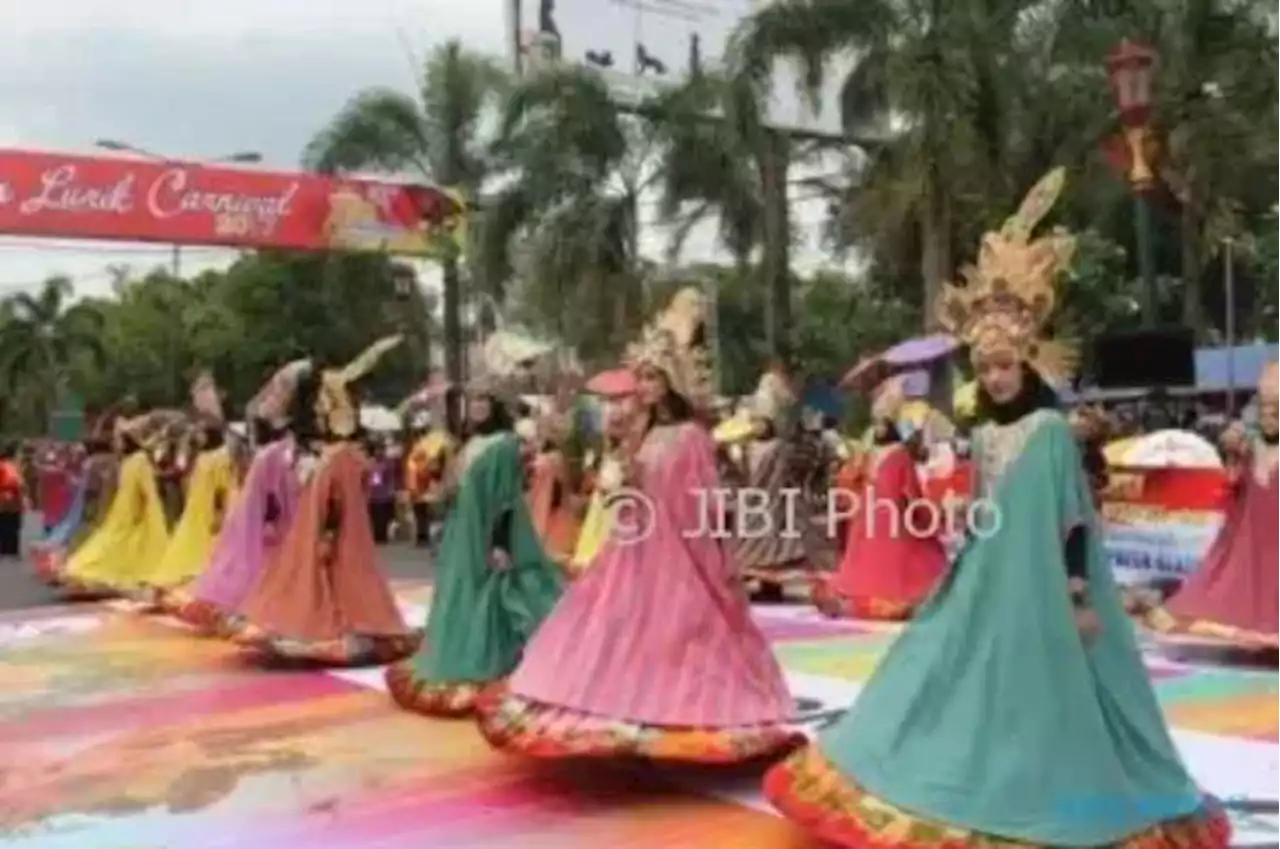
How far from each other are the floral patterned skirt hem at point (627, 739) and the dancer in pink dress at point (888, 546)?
420cm

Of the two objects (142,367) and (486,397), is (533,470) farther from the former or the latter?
(142,367)

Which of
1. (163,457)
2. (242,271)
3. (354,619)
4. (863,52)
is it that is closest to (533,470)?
(163,457)

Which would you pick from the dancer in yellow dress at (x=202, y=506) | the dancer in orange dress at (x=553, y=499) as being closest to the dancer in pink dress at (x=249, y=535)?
the dancer in yellow dress at (x=202, y=506)

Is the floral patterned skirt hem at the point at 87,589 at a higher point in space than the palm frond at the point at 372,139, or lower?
lower

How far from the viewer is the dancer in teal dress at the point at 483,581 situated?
634 cm

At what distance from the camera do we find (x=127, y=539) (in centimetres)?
1166

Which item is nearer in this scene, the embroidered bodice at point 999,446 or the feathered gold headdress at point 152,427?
the embroidered bodice at point 999,446

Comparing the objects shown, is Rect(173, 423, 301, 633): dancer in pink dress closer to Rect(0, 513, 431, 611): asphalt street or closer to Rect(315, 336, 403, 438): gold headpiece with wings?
Rect(315, 336, 403, 438): gold headpiece with wings

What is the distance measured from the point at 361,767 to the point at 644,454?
1.42 meters

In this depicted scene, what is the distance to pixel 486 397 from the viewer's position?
648cm

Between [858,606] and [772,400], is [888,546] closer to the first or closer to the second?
[858,606]

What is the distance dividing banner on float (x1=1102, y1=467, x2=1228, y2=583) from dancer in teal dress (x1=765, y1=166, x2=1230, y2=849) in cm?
534

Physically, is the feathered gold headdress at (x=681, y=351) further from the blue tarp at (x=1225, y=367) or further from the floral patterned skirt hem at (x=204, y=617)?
the blue tarp at (x=1225, y=367)

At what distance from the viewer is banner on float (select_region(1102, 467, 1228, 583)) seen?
951 centimetres
